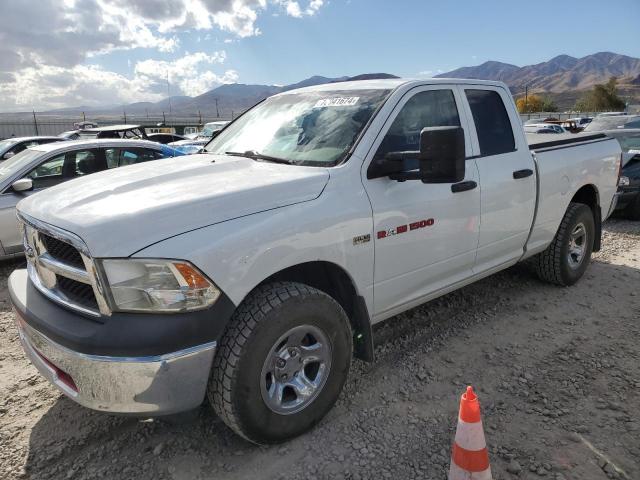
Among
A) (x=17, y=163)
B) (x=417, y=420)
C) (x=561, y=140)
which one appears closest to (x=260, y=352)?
(x=417, y=420)

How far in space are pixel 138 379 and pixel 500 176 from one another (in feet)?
9.60

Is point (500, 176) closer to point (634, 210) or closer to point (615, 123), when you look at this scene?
point (634, 210)

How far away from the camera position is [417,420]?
288 cm

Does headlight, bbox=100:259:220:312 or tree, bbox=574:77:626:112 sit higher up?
tree, bbox=574:77:626:112

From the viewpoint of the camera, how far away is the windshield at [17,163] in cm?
606

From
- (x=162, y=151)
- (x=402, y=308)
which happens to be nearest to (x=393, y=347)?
(x=402, y=308)

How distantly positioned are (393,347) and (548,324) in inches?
57.2

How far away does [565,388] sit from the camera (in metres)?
3.20

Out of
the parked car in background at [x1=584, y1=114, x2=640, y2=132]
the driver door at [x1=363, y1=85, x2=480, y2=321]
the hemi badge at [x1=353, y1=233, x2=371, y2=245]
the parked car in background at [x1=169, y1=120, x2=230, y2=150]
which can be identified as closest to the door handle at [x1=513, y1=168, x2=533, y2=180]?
the driver door at [x1=363, y1=85, x2=480, y2=321]

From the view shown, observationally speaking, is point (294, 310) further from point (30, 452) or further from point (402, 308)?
point (30, 452)

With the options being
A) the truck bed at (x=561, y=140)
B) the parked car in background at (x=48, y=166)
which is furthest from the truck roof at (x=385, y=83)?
the parked car in background at (x=48, y=166)

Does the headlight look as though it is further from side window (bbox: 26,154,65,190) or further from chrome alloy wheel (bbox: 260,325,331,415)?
side window (bbox: 26,154,65,190)

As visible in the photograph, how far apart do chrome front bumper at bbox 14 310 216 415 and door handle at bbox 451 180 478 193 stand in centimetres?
198

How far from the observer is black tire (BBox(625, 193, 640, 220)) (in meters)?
8.28
